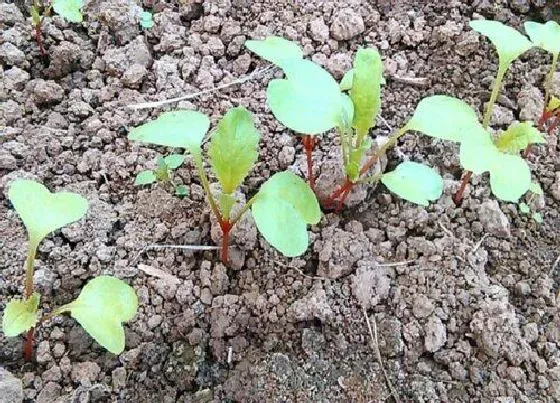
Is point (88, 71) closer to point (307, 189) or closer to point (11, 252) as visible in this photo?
point (11, 252)

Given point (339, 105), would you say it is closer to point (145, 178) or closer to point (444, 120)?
point (444, 120)

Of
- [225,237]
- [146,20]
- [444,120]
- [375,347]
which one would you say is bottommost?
[375,347]

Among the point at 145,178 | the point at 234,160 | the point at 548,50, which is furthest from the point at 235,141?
the point at 548,50

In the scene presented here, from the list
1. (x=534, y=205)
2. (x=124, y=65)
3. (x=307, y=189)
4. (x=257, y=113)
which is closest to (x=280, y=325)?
(x=307, y=189)

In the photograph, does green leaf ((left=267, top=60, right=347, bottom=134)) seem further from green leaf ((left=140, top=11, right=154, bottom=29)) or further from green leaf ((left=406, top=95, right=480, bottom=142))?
green leaf ((left=140, top=11, right=154, bottom=29))

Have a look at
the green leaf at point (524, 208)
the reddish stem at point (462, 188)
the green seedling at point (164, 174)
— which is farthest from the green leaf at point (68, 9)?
the green leaf at point (524, 208)
